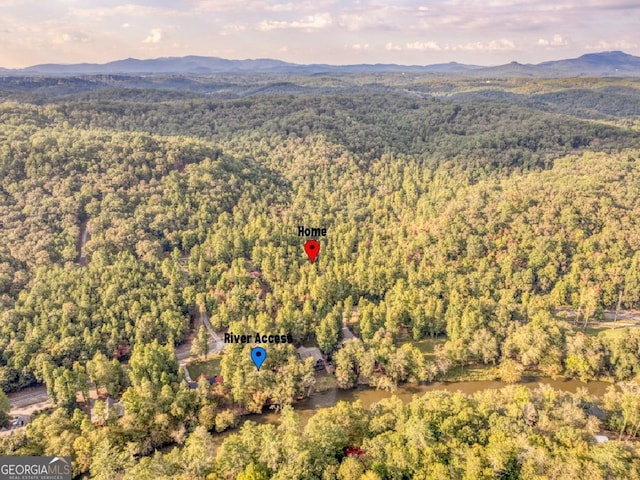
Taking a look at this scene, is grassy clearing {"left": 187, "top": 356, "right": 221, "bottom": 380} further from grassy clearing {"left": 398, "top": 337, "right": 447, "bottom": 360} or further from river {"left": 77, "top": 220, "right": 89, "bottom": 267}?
river {"left": 77, "top": 220, "right": 89, "bottom": 267}

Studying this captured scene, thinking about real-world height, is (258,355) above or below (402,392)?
above

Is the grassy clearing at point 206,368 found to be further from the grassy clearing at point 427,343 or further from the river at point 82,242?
the river at point 82,242

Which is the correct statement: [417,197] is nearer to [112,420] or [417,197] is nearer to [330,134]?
[330,134]

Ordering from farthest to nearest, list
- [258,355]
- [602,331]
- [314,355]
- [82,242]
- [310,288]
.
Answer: [82,242], [310,288], [602,331], [314,355], [258,355]

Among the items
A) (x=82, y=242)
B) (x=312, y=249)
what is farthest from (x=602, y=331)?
(x=82, y=242)

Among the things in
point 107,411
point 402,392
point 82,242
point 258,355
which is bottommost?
point 402,392

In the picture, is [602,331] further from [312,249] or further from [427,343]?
[312,249]

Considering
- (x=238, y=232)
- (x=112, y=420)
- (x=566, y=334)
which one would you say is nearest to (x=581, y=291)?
(x=566, y=334)
